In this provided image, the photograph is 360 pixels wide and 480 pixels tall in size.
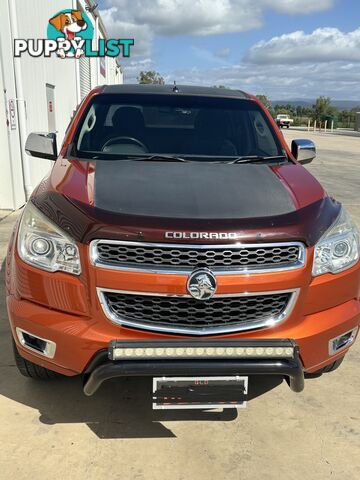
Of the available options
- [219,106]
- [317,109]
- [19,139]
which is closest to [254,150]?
[219,106]

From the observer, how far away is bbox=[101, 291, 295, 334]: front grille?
7.08 feet

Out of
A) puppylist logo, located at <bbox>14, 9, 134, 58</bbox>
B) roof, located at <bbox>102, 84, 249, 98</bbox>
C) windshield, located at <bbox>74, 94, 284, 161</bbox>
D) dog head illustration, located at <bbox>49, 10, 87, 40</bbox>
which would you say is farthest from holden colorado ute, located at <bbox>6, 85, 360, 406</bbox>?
dog head illustration, located at <bbox>49, 10, 87, 40</bbox>

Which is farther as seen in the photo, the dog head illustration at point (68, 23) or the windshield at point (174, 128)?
the dog head illustration at point (68, 23)

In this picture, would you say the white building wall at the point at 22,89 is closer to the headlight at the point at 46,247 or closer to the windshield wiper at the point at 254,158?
the windshield wiper at the point at 254,158

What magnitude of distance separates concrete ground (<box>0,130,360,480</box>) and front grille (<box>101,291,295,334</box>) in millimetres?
688

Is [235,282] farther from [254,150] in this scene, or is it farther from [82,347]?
[254,150]

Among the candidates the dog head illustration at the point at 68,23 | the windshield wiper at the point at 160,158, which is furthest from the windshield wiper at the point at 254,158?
the dog head illustration at the point at 68,23

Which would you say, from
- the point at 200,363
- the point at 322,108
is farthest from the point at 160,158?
the point at 322,108

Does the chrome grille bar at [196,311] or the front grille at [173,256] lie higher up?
the front grille at [173,256]

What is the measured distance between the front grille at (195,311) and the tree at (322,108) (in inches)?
2325

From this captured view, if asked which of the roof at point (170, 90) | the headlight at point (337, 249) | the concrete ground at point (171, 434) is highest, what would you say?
the roof at point (170, 90)

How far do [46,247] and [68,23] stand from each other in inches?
501

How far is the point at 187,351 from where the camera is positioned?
2.12 m

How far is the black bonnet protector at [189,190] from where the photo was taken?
7.41 feet
